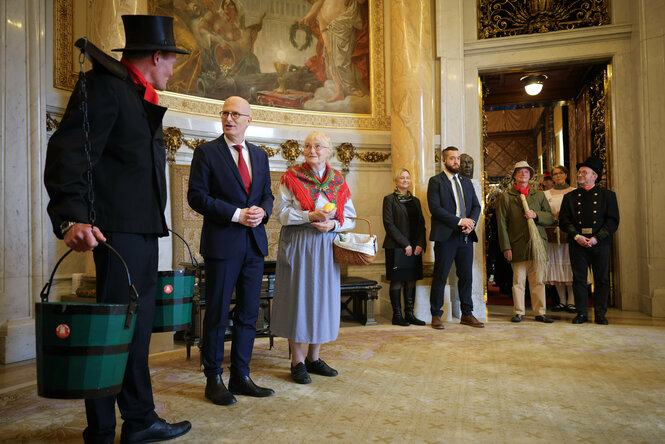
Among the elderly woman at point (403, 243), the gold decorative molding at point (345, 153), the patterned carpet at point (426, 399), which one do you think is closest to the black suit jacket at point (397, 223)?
the elderly woman at point (403, 243)

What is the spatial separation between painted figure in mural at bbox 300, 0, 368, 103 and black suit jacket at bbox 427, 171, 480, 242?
2.50 meters

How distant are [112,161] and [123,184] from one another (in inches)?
4.2

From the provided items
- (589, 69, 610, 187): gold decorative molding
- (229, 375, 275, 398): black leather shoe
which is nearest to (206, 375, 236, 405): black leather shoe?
(229, 375, 275, 398): black leather shoe

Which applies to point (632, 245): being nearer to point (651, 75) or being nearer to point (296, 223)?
point (651, 75)

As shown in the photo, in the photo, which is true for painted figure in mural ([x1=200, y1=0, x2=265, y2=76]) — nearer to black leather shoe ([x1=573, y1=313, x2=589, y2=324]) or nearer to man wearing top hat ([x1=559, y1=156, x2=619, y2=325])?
man wearing top hat ([x1=559, y1=156, x2=619, y2=325])

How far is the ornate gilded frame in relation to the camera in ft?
18.1

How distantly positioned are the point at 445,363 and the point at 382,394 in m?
0.99

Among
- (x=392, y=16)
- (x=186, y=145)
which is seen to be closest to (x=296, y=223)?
(x=186, y=145)

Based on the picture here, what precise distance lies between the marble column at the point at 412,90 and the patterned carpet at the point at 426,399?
9.50 feet

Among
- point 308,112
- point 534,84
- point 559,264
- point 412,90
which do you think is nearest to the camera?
point 412,90

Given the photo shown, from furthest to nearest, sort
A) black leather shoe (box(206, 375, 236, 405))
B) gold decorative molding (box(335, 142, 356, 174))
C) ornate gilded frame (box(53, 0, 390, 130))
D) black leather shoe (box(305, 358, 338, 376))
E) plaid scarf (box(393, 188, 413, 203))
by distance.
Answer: gold decorative molding (box(335, 142, 356, 174)) → plaid scarf (box(393, 188, 413, 203)) → ornate gilded frame (box(53, 0, 390, 130)) → black leather shoe (box(305, 358, 338, 376)) → black leather shoe (box(206, 375, 236, 405))

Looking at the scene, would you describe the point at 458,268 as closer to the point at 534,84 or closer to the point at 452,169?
the point at 452,169

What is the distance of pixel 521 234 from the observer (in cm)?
598

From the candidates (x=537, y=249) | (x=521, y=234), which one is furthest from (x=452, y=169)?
(x=537, y=249)
